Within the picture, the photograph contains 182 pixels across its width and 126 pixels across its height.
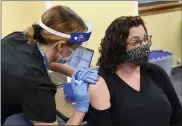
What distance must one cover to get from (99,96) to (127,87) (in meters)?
0.15

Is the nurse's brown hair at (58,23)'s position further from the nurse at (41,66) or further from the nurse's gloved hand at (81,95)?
the nurse's gloved hand at (81,95)

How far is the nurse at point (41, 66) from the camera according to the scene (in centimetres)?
120

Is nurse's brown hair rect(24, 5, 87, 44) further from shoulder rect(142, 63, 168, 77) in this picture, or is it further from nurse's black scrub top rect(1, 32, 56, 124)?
shoulder rect(142, 63, 168, 77)

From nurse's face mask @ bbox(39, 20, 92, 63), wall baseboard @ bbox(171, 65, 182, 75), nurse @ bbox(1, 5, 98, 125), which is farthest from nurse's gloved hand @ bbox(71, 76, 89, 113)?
wall baseboard @ bbox(171, 65, 182, 75)

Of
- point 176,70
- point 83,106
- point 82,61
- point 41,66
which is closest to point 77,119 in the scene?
point 83,106

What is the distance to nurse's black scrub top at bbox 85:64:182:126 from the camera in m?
1.38

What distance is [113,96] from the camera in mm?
1400

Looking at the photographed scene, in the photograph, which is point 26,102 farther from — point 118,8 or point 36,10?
point 118,8

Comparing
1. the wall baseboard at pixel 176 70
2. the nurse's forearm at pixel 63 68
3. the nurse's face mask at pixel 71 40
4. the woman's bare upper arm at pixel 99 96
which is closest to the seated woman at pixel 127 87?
the woman's bare upper arm at pixel 99 96

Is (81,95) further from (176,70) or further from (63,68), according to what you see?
(176,70)

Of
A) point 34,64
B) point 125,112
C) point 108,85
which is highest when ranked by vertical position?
point 34,64

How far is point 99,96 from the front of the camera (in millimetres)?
1381

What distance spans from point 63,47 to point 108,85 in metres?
0.28

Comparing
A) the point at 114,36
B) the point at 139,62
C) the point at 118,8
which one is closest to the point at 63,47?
the point at 114,36
